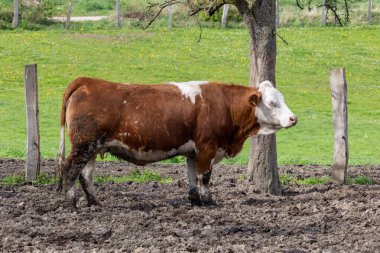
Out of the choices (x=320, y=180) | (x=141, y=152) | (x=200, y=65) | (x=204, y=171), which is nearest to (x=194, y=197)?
(x=204, y=171)

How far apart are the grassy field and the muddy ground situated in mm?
6309

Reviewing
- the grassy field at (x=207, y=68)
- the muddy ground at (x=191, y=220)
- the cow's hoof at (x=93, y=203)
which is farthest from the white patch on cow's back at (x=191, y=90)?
the grassy field at (x=207, y=68)

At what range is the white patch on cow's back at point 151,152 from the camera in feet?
41.1

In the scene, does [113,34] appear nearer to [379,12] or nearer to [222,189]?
[379,12]

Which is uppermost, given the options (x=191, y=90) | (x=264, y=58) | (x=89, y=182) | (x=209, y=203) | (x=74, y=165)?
(x=264, y=58)

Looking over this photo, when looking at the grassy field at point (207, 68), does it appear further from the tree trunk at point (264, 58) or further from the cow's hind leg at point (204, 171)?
the cow's hind leg at point (204, 171)

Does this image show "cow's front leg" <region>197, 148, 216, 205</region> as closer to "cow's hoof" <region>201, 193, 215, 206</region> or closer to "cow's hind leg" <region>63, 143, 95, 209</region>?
"cow's hoof" <region>201, 193, 215, 206</region>

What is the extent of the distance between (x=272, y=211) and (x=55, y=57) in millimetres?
27032

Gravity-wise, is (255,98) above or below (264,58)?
below

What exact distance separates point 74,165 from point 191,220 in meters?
1.81

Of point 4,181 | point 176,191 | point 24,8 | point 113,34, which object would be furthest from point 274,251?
point 24,8

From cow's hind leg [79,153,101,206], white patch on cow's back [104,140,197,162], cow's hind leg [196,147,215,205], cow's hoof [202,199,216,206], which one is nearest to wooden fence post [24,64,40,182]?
cow's hind leg [79,153,101,206]

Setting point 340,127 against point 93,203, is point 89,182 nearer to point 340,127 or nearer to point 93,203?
point 93,203

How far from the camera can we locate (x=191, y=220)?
38.0ft
